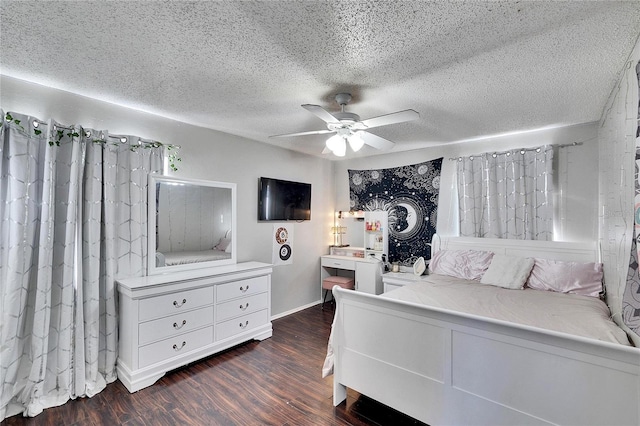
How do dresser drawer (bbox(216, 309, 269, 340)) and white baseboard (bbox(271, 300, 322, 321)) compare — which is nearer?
dresser drawer (bbox(216, 309, 269, 340))

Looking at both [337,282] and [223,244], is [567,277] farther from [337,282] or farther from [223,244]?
[223,244]

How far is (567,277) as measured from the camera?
273 centimetres

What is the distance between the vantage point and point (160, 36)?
5.26ft

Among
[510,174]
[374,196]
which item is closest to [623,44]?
[510,174]

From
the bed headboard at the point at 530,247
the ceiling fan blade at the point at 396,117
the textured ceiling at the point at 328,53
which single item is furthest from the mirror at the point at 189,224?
the bed headboard at the point at 530,247

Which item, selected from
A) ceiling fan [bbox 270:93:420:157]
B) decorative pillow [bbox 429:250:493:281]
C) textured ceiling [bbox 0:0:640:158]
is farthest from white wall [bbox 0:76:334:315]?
decorative pillow [bbox 429:250:493:281]

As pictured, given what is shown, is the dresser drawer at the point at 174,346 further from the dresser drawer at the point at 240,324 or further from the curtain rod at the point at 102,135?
the curtain rod at the point at 102,135

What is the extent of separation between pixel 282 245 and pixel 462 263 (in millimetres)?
2370

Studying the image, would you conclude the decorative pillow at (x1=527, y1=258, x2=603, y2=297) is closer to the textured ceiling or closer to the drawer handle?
the textured ceiling

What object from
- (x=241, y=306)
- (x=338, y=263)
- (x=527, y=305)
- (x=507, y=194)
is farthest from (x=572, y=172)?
(x=241, y=306)

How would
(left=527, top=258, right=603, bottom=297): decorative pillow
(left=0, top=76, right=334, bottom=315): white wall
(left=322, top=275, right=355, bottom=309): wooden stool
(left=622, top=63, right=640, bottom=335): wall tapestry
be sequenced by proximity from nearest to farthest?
(left=622, top=63, right=640, bottom=335): wall tapestry, (left=0, top=76, right=334, bottom=315): white wall, (left=527, top=258, right=603, bottom=297): decorative pillow, (left=322, top=275, right=355, bottom=309): wooden stool

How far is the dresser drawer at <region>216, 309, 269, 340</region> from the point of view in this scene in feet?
9.78

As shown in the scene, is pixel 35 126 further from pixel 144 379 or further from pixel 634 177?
pixel 634 177

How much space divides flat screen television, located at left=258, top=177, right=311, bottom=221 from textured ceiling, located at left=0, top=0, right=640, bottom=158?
4.43ft
